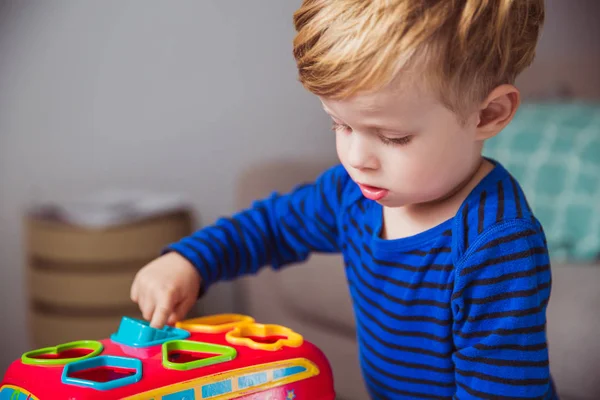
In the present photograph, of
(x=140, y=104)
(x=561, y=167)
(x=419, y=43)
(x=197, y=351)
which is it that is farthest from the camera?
(x=140, y=104)

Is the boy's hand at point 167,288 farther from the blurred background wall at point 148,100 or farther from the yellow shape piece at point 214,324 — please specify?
the blurred background wall at point 148,100

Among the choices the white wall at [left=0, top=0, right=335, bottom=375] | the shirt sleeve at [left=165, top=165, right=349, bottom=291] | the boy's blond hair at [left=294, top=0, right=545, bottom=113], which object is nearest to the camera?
the boy's blond hair at [left=294, top=0, right=545, bottom=113]

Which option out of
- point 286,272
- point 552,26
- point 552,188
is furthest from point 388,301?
point 552,26

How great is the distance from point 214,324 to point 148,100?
1.43 meters

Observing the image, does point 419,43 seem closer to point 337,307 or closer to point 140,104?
point 337,307

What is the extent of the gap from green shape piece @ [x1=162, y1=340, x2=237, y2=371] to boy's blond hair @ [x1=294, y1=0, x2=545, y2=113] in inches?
9.8

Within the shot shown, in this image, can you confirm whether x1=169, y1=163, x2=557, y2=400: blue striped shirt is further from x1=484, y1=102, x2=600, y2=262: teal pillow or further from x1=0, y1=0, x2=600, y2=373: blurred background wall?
x1=0, y1=0, x2=600, y2=373: blurred background wall

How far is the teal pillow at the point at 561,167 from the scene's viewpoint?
4.82 ft

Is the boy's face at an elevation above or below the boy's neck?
above

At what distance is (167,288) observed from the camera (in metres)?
0.79

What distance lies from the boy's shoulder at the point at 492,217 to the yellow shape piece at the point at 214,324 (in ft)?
0.79

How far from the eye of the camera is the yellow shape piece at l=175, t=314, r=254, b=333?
0.74 metres

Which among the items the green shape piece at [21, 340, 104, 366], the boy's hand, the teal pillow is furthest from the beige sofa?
the green shape piece at [21, 340, 104, 366]

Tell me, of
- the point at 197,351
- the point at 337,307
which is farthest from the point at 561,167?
the point at 197,351
